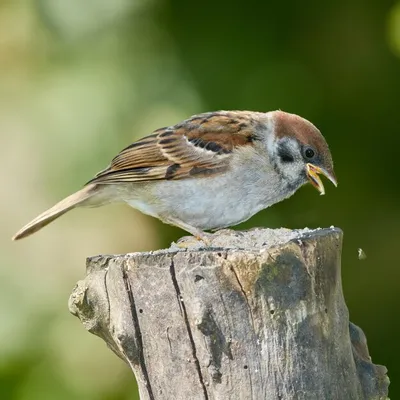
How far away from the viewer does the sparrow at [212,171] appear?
4387 millimetres

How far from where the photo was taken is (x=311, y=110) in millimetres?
5211


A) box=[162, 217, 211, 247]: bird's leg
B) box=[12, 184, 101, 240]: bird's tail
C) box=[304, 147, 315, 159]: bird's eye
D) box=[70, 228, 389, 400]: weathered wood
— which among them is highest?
box=[12, 184, 101, 240]: bird's tail

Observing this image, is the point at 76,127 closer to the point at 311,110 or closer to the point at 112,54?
the point at 112,54

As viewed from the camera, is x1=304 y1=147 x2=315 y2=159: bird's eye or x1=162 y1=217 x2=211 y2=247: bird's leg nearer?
x1=162 y1=217 x2=211 y2=247: bird's leg

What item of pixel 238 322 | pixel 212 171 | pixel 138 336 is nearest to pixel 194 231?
pixel 212 171

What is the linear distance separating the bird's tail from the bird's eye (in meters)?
0.99

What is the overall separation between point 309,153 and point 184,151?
59cm

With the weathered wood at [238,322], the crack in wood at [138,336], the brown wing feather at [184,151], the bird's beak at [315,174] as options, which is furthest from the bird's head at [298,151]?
the crack in wood at [138,336]

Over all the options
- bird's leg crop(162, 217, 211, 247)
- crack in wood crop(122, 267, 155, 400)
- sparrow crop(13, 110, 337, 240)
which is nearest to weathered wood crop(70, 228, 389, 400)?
crack in wood crop(122, 267, 155, 400)

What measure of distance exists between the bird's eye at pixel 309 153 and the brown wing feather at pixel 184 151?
0.28 meters

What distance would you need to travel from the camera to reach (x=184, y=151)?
4.57 meters

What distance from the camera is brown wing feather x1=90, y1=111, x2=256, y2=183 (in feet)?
14.8

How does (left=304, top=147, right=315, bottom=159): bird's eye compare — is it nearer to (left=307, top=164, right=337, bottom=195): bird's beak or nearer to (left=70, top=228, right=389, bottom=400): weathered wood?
(left=307, top=164, right=337, bottom=195): bird's beak

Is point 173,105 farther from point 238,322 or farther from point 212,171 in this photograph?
point 238,322
